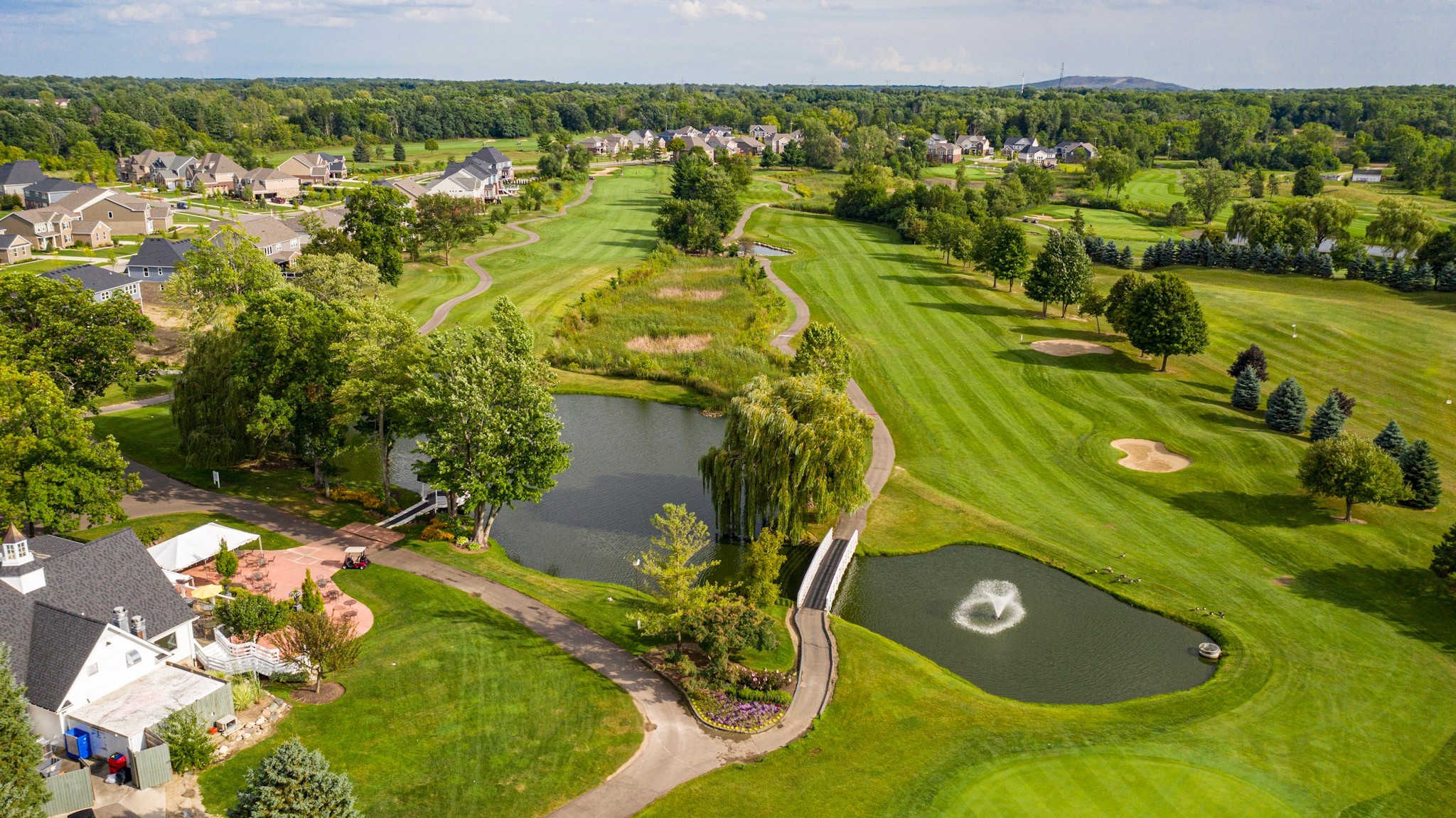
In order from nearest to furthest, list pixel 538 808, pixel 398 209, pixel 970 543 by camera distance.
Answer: pixel 538 808
pixel 970 543
pixel 398 209

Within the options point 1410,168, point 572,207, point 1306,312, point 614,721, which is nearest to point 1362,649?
point 614,721

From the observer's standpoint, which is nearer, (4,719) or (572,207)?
(4,719)

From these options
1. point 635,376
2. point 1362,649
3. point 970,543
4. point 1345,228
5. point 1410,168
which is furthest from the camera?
point 1410,168

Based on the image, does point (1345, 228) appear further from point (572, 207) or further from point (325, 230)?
point (325, 230)

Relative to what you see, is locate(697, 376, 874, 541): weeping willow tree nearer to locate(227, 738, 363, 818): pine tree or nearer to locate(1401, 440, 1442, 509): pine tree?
locate(227, 738, 363, 818): pine tree

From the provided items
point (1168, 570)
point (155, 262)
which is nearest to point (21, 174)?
point (155, 262)

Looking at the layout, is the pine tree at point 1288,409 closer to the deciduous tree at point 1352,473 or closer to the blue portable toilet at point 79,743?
the deciduous tree at point 1352,473

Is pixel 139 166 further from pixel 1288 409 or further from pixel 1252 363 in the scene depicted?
pixel 1288 409

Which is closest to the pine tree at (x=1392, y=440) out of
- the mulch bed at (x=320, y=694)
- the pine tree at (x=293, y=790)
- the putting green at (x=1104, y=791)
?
the putting green at (x=1104, y=791)
